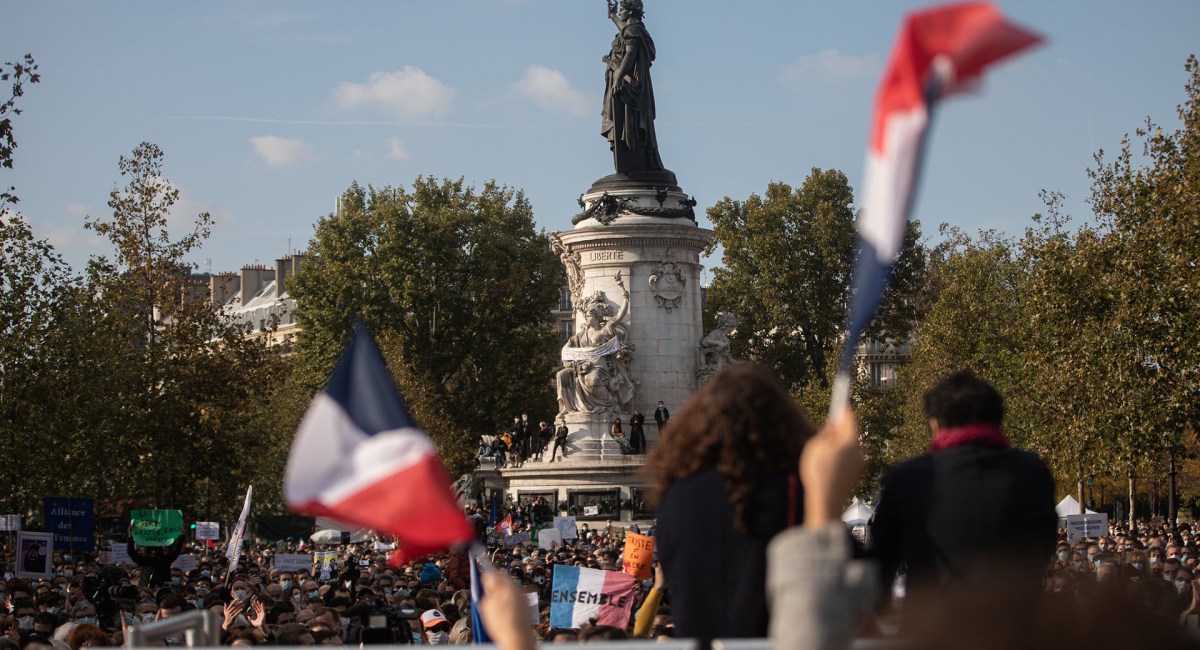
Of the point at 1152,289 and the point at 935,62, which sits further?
the point at 1152,289

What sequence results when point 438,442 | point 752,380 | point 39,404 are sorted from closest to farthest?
point 752,380 → point 39,404 → point 438,442

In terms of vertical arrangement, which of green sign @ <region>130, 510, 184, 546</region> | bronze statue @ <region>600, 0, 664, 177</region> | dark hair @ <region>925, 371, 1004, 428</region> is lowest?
green sign @ <region>130, 510, 184, 546</region>

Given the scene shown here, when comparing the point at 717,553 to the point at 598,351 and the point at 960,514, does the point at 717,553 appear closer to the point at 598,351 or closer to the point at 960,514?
the point at 960,514

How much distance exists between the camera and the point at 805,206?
6694cm

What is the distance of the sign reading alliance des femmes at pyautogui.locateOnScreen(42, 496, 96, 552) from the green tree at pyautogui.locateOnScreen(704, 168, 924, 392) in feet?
142

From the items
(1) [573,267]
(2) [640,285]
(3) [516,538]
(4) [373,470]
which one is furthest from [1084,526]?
(4) [373,470]

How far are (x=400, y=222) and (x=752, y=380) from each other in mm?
59647

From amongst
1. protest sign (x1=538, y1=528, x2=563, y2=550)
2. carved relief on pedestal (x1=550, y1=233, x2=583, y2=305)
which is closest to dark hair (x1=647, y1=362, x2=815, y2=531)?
protest sign (x1=538, y1=528, x2=563, y2=550)

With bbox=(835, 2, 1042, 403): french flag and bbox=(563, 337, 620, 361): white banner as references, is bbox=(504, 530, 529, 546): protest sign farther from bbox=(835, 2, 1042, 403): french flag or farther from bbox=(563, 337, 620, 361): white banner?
bbox=(835, 2, 1042, 403): french flag

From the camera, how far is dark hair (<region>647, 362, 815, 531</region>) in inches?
193

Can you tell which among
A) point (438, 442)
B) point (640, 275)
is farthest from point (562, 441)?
point (438, 442)

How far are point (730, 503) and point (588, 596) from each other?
7236mm

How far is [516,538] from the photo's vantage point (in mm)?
27922

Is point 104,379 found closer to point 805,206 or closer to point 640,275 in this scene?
point 640,275
